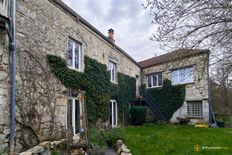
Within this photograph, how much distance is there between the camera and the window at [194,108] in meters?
17.5

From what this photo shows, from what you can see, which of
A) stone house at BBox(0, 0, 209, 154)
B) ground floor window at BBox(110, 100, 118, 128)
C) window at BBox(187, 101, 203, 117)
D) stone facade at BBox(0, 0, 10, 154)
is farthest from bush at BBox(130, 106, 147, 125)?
stone facade at BBox(0, 0, 10, 154)

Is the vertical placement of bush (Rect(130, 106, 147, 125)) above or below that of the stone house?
below

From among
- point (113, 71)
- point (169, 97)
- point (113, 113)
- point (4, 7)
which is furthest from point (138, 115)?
point (4, 7)

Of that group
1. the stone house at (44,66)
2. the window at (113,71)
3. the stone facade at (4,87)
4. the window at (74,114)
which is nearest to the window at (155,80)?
the window at (113,71)

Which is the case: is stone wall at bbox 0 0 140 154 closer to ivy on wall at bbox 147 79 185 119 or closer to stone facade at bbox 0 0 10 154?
stone facade at bbox 0 0 10 154

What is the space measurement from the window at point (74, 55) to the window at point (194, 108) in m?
10.8

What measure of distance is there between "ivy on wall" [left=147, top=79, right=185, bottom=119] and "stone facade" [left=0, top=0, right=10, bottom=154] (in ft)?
47.1

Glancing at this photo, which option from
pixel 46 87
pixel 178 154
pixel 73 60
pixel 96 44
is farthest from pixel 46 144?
pixel 96 44

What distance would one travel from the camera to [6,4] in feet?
20.6

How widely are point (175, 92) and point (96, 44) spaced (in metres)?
8.76

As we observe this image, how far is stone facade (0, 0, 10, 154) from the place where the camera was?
6148 millimetres

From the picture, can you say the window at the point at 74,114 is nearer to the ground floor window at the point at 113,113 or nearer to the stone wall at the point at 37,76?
the stone wall at the point at 37,76

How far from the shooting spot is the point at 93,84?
11.9m

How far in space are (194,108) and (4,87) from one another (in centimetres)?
1500
